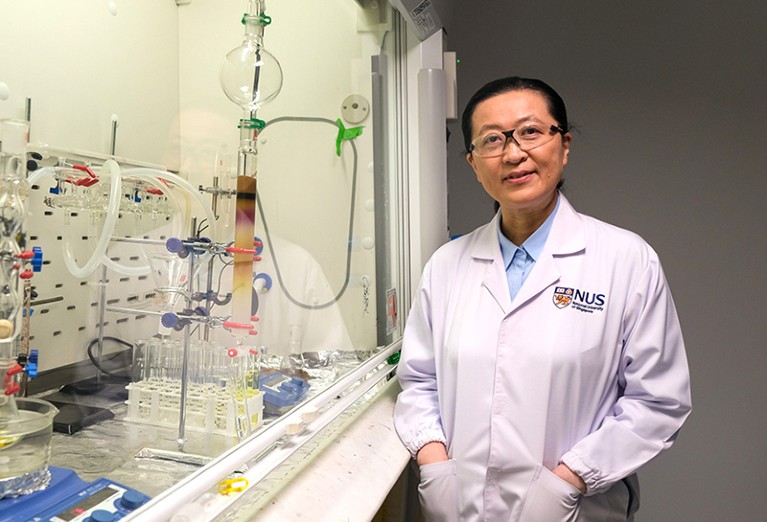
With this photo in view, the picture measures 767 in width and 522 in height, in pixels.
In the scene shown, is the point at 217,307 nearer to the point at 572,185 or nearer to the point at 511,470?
the point at 511,470

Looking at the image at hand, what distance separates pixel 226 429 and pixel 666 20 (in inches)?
92.6

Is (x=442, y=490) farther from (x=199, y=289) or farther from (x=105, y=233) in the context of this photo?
(x=105, y=233)

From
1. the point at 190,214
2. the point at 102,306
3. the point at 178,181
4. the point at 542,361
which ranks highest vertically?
the point at 178,181

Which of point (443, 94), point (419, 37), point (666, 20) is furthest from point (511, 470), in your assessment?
point (666, 20)

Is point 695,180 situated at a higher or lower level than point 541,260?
higher

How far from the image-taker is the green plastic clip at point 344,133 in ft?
5.71

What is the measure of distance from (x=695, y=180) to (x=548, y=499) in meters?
1.73

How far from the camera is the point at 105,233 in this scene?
122 centimetres

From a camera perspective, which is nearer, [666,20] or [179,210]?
[179,210]

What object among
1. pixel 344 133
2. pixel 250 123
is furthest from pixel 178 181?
pixel 344 133

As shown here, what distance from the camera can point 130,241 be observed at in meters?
1.41

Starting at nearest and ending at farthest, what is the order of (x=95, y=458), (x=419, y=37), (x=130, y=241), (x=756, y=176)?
(x=95, y=458) → (x=130, y=241) → (x=419, y=37) → (x=756, y=176)

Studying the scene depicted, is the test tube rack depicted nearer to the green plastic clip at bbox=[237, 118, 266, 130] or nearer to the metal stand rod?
the metal stand rod

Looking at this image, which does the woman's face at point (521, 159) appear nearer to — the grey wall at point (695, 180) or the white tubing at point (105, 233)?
the white tubing at point (105, 233)
